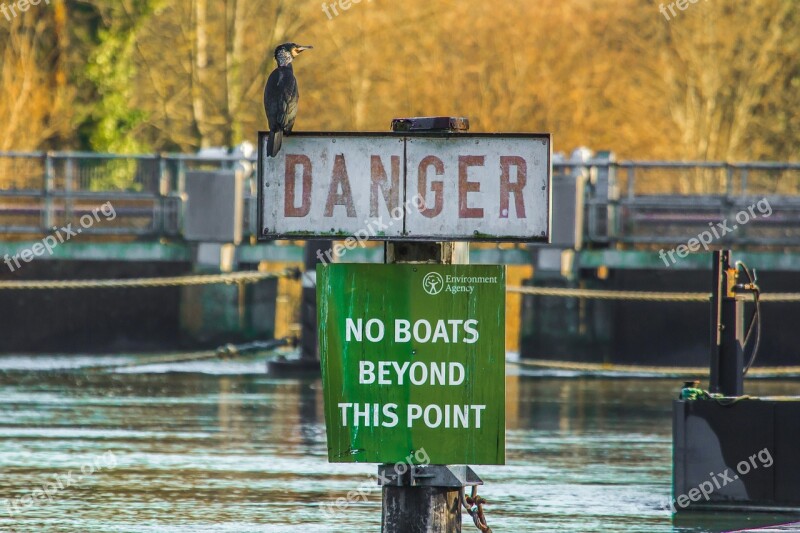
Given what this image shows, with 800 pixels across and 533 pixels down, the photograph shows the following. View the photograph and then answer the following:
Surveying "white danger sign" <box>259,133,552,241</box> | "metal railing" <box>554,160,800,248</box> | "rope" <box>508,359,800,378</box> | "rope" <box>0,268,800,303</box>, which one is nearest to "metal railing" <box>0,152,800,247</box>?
"metal railing" <box>554,160,800,248</box>

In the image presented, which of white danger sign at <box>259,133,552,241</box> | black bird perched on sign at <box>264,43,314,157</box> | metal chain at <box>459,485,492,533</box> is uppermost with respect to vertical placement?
black bird perched on sign at <box>264,43,314,157</box>

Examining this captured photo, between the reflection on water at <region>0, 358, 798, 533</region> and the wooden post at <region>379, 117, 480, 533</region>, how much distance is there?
5.48ft

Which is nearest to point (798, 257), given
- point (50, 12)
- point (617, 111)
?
point (50, 12)

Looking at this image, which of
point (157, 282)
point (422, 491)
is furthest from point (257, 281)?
point (422, 491)

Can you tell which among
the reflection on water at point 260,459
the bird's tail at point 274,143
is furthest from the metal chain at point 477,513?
the bird's tail at point 274,143

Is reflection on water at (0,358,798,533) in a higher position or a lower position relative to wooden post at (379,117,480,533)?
lower

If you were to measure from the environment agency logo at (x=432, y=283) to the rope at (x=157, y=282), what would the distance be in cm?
1202

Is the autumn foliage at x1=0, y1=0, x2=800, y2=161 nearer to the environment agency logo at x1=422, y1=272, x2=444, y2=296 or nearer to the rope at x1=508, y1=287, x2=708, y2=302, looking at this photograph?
the rope at x1=508, y1=287, x2=708, y2=302

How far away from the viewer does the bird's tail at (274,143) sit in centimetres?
696

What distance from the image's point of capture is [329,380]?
23.5ft

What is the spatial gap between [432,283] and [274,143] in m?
0.86

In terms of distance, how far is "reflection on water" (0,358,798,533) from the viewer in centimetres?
917

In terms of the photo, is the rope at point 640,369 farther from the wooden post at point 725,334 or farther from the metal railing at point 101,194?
the wooden post at point 725,334

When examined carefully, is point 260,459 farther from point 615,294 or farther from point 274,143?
point 615,294
